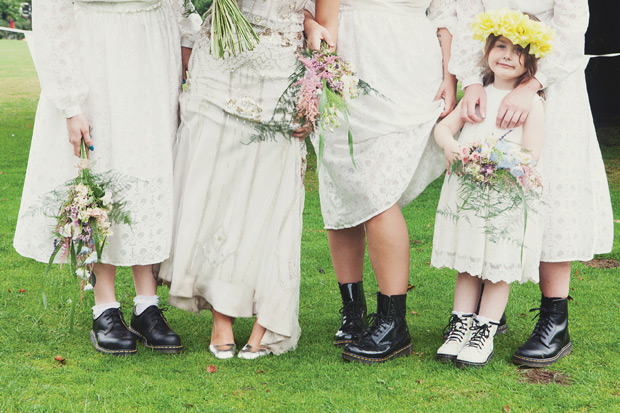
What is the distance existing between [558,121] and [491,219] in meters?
0.56

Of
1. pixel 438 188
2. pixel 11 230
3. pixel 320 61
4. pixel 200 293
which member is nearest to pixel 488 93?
pixel 320 61

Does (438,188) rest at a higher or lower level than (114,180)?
lower

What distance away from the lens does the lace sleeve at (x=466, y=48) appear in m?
3.55

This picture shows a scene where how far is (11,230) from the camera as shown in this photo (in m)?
6.51

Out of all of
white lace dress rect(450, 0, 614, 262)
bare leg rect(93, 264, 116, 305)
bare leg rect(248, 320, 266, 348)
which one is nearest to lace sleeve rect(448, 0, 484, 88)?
white lace dress rect(450, 0, 614, 262)

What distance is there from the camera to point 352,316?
3.96 m

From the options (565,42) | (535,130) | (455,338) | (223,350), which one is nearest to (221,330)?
(223,350)

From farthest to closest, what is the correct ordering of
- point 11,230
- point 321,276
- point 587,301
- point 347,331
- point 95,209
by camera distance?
1. point 11,230
2. point 321,276
3. point 587,301
4. point 347,331
5. point 95,209

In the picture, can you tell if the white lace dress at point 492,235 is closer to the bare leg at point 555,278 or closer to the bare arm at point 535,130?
the bare arm at point 535,130

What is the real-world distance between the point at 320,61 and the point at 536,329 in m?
1.67

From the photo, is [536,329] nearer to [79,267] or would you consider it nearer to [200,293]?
[200,293]

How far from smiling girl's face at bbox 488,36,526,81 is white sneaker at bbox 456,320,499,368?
3.84 feet

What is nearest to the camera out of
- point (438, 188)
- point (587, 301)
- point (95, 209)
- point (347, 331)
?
point (95, 209)

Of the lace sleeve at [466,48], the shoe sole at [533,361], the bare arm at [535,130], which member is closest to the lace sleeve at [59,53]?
the lace sleeve at [466,48]
